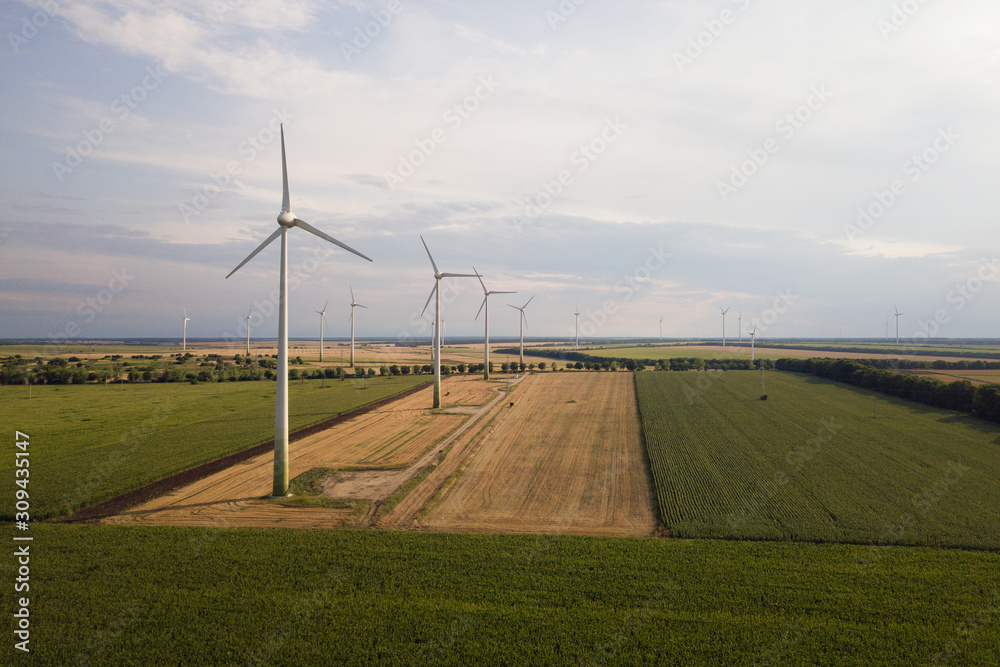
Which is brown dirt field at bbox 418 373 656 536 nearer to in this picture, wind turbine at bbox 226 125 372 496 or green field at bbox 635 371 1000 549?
green field at bbox 635 371 1000 549

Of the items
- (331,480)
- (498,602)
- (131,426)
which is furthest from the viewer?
(131,426)

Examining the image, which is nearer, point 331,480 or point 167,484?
point 167,484

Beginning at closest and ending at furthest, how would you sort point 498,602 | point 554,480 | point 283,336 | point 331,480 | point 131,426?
1. point 498,602
2. point 283,336
3. point 331,480
4. point 554,480
5. point 131,426

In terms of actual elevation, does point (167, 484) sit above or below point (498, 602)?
above

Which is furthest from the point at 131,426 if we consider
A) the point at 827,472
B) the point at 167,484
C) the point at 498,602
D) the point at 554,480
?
the point at 827,472

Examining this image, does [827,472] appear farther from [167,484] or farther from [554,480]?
[167,484]

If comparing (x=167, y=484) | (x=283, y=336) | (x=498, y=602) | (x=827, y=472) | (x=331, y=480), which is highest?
(x=283, y=336)
